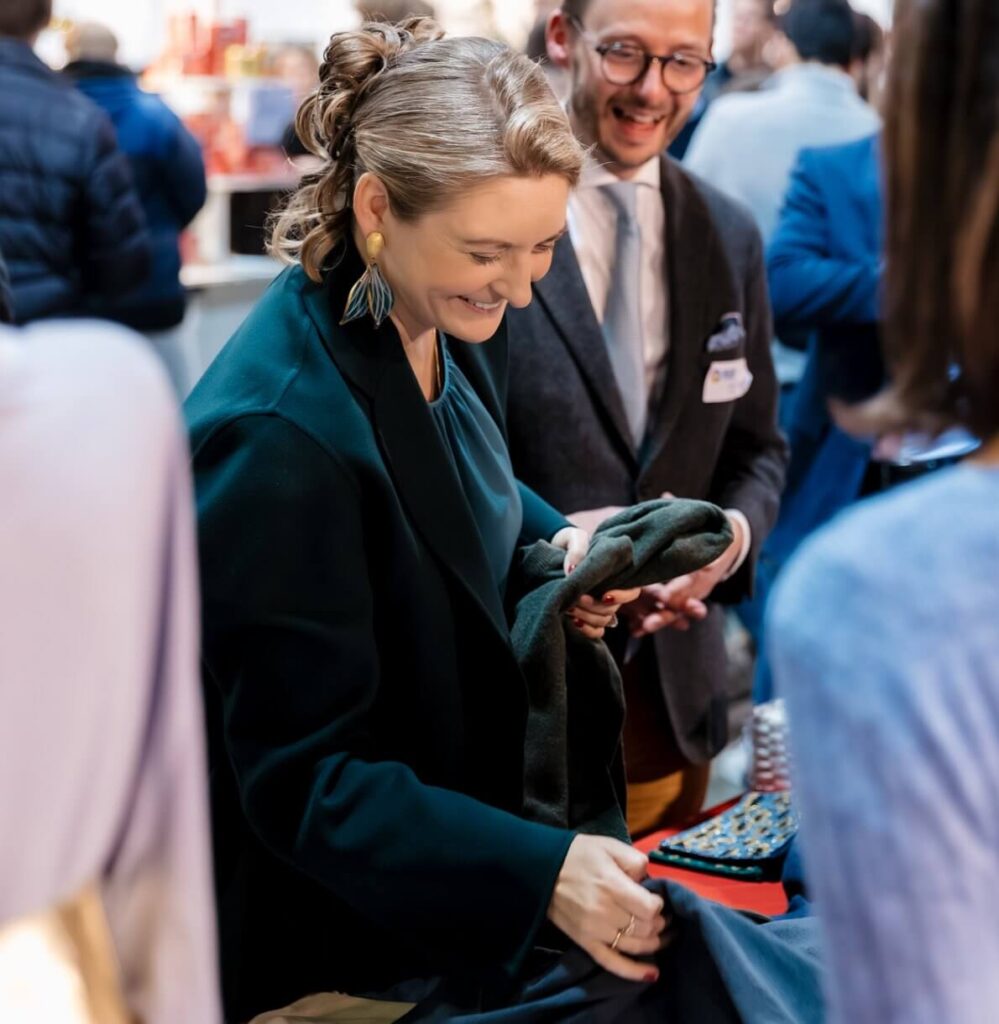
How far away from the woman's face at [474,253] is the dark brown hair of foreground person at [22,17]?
2498mm

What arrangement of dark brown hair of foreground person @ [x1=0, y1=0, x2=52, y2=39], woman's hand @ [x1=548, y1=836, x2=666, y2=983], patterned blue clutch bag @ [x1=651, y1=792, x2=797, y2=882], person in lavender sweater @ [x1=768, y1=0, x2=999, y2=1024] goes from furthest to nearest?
dark brown hair of foreground person @ [x1=0, y1=0, x2=52, y2=39], patterned blue clutch bag @ [x1=651, y1=792, x2=797, y2=882], woman's hand @ [x1=548, y1=836, x2=666, y2=983], person in lavender sweater @ [x1=768, y1=0, x2=999, y2=1024]

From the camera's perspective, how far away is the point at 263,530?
4.40ft

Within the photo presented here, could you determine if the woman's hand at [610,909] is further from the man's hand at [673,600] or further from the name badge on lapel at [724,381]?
the name badge on lapel at [724,381]

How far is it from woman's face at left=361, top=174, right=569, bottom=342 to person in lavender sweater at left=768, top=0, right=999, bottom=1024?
2.32 feet

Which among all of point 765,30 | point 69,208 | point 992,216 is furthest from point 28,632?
point 765,30

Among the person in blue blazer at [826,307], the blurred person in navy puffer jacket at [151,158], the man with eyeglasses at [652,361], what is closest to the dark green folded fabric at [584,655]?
the man with eyeglasses at [652,361]

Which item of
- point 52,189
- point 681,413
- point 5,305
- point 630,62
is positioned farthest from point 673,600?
point 52,189

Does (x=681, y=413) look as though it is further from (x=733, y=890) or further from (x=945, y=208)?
(x=945, y=208)

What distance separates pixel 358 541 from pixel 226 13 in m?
7.03

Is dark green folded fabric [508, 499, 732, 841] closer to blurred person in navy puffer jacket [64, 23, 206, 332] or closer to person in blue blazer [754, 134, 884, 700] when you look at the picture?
person in blue blazer [754, 134, 884, 700]

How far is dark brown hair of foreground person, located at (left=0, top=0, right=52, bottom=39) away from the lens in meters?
3.59

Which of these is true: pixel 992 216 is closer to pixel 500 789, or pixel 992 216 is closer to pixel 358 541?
pixel 358 541

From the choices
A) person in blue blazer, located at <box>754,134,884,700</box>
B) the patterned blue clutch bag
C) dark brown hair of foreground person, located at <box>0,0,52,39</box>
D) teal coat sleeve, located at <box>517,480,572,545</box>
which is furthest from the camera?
dark brown hair of foreground person, located at <box>0,0,52,39</box>

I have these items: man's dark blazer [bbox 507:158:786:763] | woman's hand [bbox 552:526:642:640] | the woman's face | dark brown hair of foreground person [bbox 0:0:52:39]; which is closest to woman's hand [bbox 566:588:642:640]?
woman's hand [bbox 552:526:642:640]
